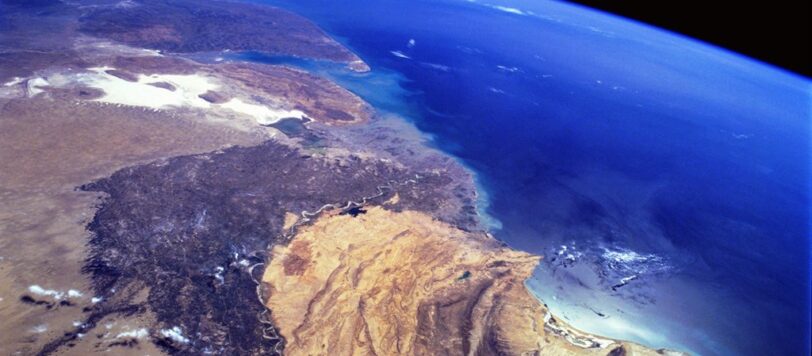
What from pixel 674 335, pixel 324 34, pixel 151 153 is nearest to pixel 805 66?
pixel 674 335

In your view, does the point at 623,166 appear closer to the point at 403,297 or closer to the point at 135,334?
the point at 403,297

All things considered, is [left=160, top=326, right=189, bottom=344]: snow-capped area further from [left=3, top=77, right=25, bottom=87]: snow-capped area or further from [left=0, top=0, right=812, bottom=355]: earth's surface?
[left=3, top=77, right=25, bottom=87]: snow-capped area

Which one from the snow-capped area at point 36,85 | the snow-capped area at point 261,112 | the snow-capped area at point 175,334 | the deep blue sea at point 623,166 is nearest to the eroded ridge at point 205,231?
the snow-capped area at point 175,334

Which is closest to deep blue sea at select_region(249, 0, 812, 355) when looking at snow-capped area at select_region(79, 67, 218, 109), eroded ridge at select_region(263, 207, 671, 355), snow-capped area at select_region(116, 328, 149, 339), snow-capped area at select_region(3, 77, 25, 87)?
eroded ridge at select_region(263, 207, 671, 355)

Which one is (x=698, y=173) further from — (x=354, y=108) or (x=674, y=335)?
(x=354, y=108)

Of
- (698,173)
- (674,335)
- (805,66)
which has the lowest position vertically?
(674,335)

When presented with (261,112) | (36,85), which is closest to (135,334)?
(261,112)
